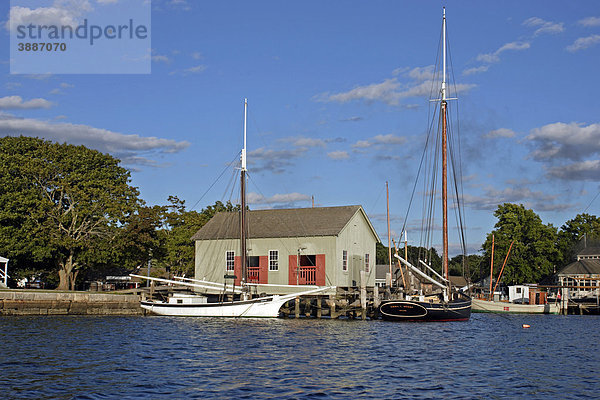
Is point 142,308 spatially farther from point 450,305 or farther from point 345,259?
point 450,305

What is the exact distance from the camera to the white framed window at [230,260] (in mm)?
52953

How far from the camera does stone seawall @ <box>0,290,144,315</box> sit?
4306cm

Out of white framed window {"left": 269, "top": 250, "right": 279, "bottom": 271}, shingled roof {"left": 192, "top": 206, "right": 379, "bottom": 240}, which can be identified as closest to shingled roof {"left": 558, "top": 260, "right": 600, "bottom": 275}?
shingled roof {"left": 192, "top": 206, "right": 379, "bottom": 240}

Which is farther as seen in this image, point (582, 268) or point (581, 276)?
point (582, 268)

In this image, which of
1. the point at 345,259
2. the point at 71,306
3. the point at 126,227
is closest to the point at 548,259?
the point at 345,259

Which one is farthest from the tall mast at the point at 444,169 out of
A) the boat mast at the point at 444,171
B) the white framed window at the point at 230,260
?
the white framed window at the point at 230,260

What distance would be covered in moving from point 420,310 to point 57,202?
3548 centimetres

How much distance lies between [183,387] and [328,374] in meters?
4.91

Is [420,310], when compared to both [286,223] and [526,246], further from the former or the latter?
[526,246]

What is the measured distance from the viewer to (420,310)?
137 feet

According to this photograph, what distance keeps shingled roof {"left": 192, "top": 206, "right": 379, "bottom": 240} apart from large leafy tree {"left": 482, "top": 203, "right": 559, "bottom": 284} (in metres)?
33.1

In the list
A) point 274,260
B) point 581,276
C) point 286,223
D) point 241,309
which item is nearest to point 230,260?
point 274,260

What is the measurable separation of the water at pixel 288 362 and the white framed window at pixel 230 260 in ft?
49.8

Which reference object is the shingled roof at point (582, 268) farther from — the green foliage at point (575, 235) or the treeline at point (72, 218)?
the treeline at point (72, 218)
